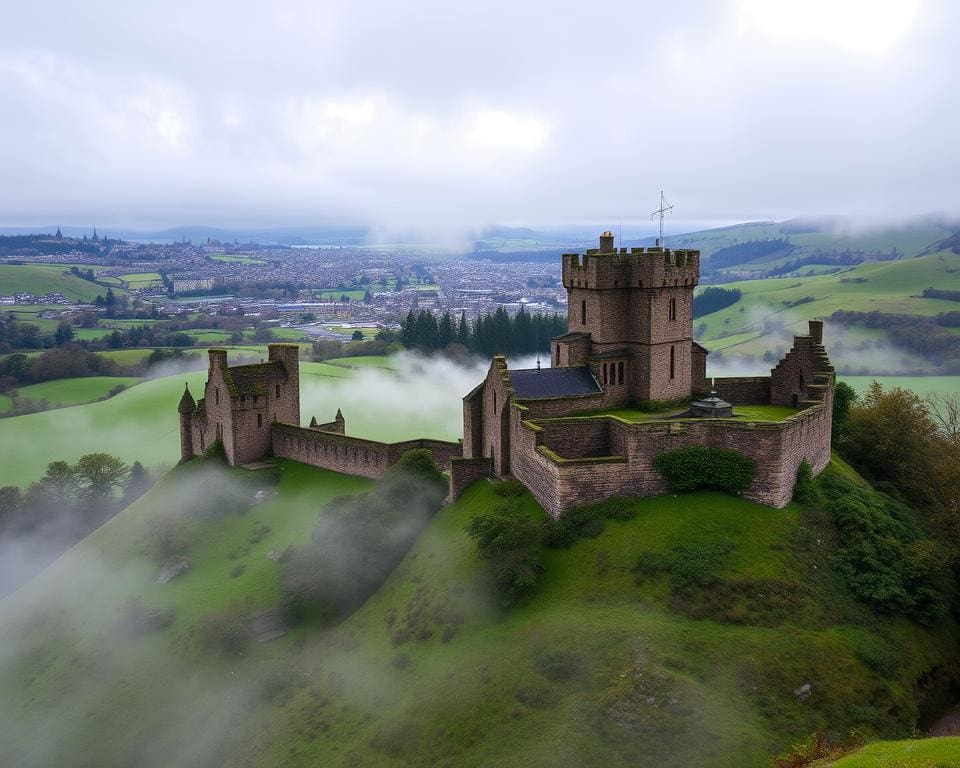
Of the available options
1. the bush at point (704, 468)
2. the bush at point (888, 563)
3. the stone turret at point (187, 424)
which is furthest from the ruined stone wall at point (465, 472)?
the stone turret at point (187, 424)

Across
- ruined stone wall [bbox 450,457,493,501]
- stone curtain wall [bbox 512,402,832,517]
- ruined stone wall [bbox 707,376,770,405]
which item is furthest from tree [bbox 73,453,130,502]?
ruined stone wall [bbox 707,376,770,405]

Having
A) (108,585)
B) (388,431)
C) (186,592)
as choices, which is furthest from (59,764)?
(388,431)

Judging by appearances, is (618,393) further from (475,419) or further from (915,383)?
(915,383)

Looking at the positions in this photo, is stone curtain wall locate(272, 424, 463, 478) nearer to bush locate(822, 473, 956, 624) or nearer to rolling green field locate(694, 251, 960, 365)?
bush locate(822, 473, 956, 624)

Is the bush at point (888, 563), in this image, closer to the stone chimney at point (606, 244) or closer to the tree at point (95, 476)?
the stone chimney at point (606, 244)

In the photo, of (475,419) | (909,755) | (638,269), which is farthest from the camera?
(475,419)

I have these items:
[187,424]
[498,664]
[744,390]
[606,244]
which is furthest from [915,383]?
[498,664]
